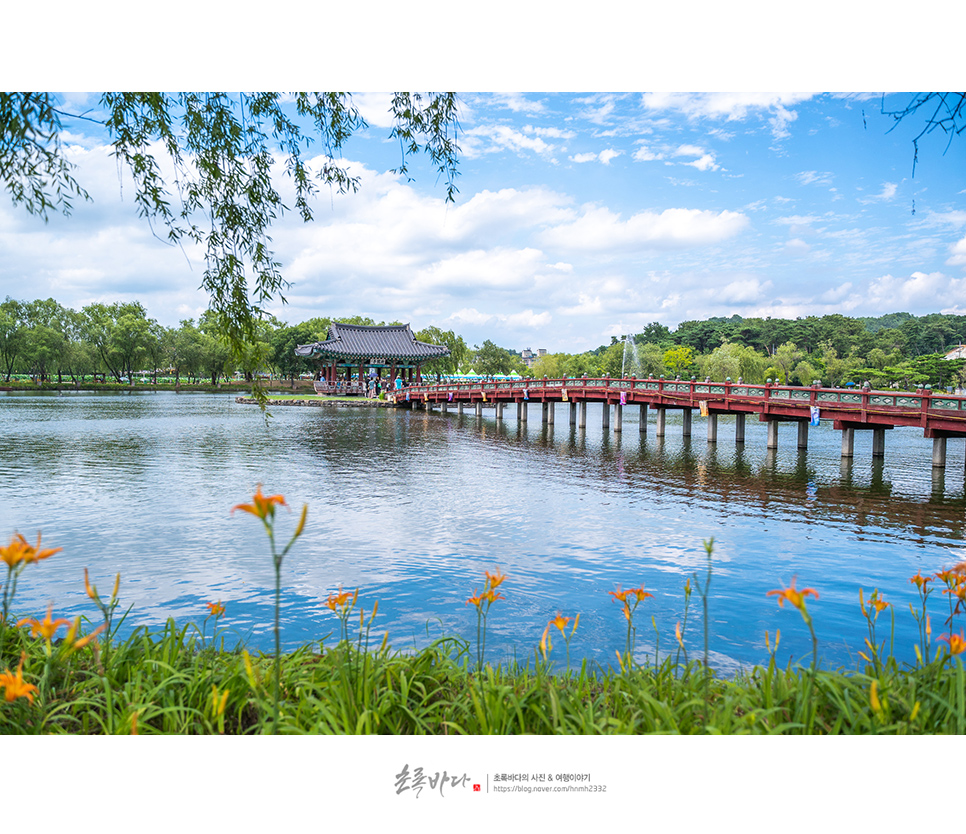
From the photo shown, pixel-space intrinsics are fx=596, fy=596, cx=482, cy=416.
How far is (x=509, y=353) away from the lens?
53031mm

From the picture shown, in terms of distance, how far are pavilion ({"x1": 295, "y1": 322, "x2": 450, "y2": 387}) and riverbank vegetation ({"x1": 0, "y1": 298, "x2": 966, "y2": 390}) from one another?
3.29 m

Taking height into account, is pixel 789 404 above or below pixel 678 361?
below

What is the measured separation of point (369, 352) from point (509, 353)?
1572 centimetres

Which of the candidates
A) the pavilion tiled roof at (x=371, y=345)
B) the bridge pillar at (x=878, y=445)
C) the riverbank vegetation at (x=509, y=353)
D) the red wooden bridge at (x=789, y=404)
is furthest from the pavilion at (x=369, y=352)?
the bridge pillar at (x=878, y=445)

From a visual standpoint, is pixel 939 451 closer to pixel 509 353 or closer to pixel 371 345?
pixel 371 345

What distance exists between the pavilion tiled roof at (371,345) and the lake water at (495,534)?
73.9ft

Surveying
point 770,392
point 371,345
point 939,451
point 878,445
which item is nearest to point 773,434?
point 770,392

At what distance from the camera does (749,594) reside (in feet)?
19.3

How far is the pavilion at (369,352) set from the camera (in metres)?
41.1

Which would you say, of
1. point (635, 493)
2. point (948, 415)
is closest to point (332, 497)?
point (635, 493)

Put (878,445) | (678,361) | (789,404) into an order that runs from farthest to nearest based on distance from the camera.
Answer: (678,361) → (789,404) → (878,445)

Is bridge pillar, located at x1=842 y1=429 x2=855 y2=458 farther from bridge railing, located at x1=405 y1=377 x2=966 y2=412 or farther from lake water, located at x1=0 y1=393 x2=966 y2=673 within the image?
bridge railing, located at x1=405 y1=377 x2=966 y2=412

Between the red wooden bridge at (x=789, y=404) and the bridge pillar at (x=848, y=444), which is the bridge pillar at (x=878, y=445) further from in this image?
the bridge pillar at (x=848, y=444)
